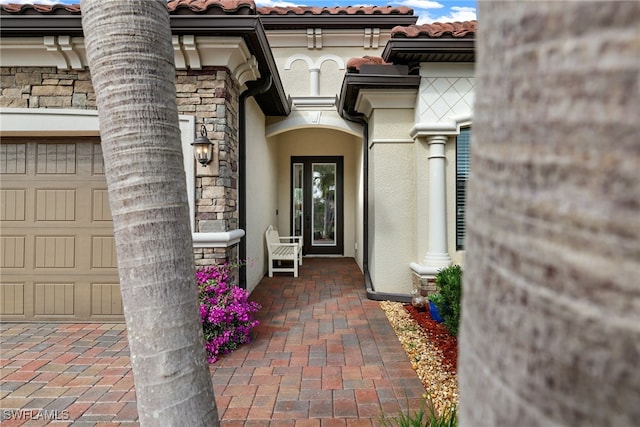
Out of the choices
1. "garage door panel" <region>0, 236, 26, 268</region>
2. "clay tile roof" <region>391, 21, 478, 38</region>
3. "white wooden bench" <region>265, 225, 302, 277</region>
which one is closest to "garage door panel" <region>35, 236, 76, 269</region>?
"garage door panel" <region>0, 236, 26, 268</region>

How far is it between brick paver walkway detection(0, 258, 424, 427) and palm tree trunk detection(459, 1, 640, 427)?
7.96ft

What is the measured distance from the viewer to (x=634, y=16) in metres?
0.29

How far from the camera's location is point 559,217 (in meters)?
0.32

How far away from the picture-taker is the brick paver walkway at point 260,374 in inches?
103

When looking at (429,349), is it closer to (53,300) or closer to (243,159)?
(243,159)

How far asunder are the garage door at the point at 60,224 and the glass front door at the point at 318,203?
17.5 ft

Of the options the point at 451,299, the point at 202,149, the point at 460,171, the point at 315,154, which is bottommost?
the point at 451,299

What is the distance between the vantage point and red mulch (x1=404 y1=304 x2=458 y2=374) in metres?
3.44

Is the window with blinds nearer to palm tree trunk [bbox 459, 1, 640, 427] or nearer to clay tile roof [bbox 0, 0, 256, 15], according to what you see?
clay tile roof [bbox 0, 0, 256, 15]

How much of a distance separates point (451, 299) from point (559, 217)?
12.1 feet

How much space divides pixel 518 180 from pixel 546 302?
11 cm

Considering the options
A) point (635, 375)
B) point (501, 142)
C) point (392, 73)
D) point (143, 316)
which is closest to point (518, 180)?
point (501, 142)

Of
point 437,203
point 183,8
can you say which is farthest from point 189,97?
point 437,203

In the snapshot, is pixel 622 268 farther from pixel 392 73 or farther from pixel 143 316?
pixel 392 73
